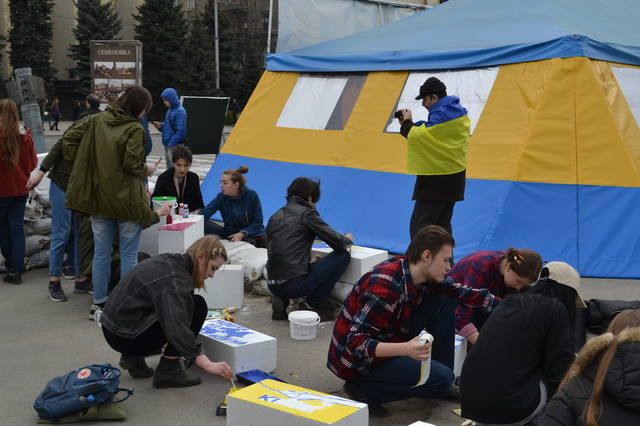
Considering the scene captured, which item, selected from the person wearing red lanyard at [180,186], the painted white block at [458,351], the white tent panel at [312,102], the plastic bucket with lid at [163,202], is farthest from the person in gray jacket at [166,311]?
the white tent panel at [312,102]

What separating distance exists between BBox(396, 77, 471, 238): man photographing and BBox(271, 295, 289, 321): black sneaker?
1.35 m

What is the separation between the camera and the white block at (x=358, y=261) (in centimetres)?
612

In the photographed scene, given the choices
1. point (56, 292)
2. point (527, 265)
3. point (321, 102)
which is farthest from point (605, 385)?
point (321, 102)

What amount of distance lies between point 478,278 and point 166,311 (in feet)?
6.30

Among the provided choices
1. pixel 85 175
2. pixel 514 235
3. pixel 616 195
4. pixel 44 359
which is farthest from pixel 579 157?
pixel 44 359

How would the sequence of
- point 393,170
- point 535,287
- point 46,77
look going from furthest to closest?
1. point 46,77
2. point 393,170
3. point 535,287

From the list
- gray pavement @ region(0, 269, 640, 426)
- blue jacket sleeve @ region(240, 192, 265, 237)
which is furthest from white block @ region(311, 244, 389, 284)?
blue jacket sleeve @ region(240, 192, 265, 237)

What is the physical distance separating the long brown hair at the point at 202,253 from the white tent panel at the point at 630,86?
16.6 feet

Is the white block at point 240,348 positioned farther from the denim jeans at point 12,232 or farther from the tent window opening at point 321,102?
the tent window opening at point 321,102

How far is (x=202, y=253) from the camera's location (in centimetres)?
440

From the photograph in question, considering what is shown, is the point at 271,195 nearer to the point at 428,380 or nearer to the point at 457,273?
the point at 457,273

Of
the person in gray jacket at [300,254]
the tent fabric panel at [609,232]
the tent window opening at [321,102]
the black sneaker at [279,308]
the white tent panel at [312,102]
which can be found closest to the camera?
the person in gray jacket at [300,254]

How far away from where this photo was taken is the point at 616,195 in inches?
286

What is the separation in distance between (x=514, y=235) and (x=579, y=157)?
1013 millimetres
